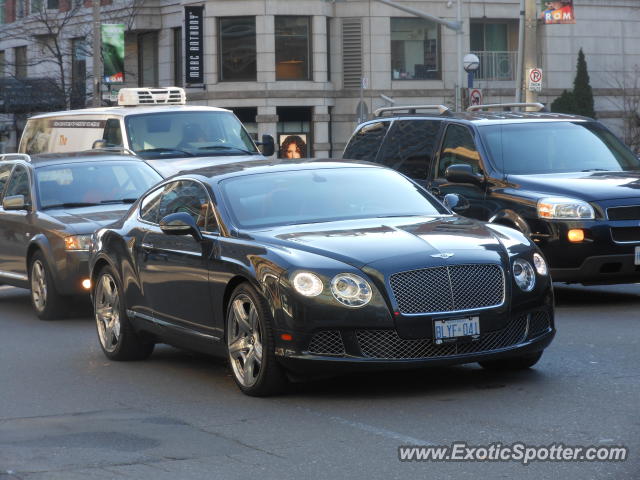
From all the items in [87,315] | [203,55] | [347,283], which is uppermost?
[203,55]

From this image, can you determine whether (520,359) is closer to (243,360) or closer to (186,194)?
(243,360)

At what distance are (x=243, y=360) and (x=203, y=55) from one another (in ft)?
145

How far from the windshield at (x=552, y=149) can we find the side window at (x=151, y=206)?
4417 millimetres

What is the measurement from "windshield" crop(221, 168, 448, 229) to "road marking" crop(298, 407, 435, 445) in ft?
5.77

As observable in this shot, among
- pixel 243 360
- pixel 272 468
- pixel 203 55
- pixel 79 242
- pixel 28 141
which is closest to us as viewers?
pixel 272 468

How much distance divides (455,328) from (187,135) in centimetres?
1272

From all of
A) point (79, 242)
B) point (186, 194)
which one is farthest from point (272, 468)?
point (79, 242)

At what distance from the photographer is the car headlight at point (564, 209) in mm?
12828

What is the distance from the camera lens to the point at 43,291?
14.1 meters

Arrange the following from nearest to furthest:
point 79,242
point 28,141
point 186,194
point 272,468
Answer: point 272,468 → point 186,194 → point 79,242 → point 28,141

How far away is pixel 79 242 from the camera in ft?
45.0

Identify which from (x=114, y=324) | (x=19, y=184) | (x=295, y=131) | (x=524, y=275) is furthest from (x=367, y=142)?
(x=295, y=131)

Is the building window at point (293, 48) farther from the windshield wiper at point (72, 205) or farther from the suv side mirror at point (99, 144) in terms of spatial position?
the windshield wiper at point (72, 205)

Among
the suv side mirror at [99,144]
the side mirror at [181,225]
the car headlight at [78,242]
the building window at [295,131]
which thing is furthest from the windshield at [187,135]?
the building window at [295,131]
